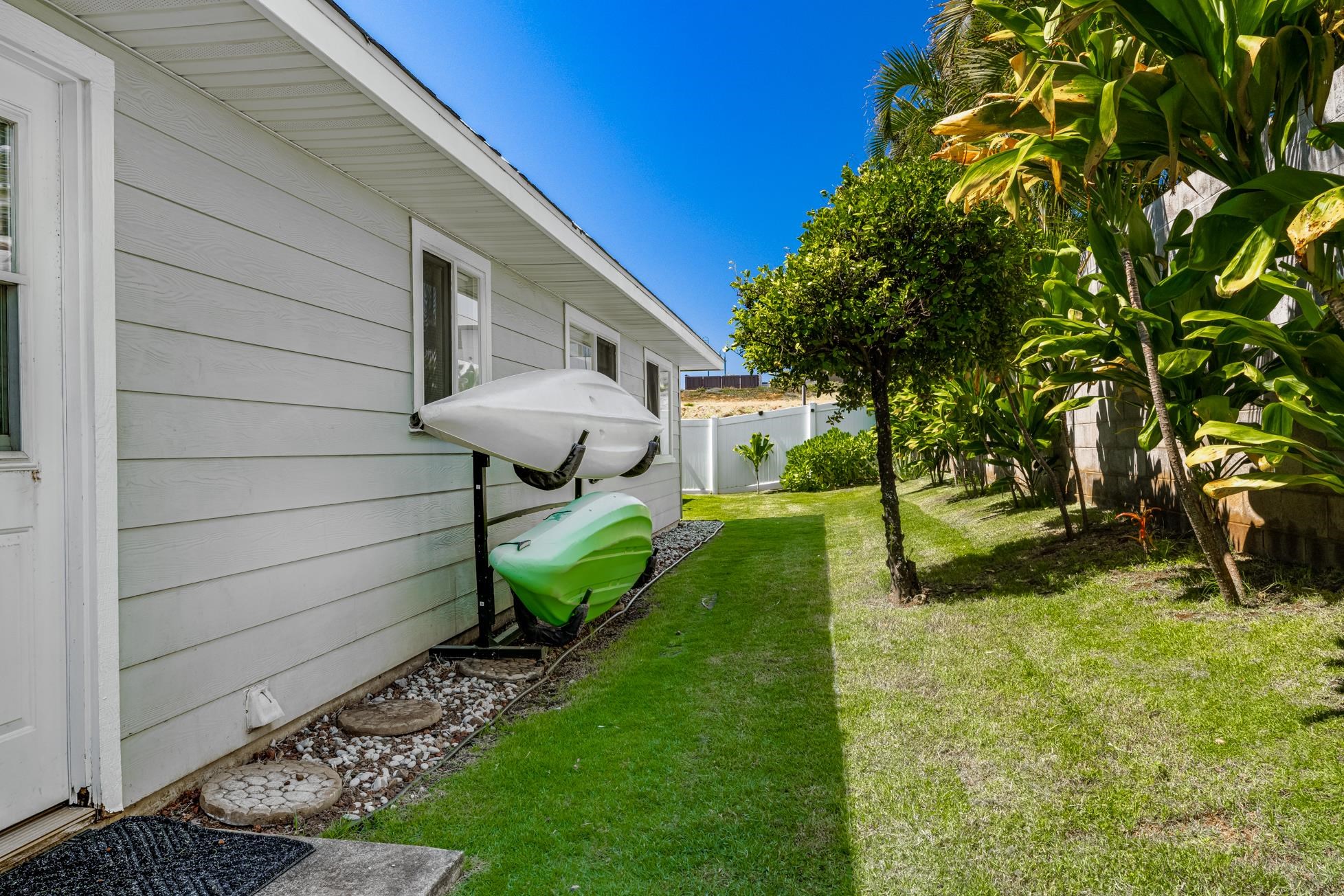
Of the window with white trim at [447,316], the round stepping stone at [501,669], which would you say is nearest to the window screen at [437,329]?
the window with white trim at [447,316]

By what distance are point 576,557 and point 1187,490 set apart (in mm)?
3195

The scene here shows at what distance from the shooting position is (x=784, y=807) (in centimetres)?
261

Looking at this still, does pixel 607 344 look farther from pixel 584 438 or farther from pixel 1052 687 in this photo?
pixel 1052 687

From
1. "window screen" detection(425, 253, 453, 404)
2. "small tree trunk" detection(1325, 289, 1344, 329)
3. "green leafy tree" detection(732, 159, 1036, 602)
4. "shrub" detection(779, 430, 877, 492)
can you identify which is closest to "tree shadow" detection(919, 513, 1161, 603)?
"green leafy tree" detection(732, 159, 1036, 602)

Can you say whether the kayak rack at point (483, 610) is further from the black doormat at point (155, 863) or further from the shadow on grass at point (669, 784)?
the black doormat at point (155, 863)

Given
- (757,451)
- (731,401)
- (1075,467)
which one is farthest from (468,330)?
(731,401)

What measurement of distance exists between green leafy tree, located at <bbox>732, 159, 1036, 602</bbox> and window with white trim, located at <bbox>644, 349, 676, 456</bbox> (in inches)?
194

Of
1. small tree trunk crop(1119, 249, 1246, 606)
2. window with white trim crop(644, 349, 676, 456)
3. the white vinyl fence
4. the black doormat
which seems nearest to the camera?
the black doormat

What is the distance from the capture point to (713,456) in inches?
687

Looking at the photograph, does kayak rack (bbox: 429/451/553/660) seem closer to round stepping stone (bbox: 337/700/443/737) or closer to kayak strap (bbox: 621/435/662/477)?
round stepping stone (bbox: 337/700/443/737)

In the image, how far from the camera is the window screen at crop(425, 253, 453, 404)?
185 inches

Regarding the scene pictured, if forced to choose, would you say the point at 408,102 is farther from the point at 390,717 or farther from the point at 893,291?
the point at 893,291

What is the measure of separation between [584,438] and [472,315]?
1.22 meters

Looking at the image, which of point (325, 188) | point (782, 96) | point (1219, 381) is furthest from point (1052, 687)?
point (782, 96)
